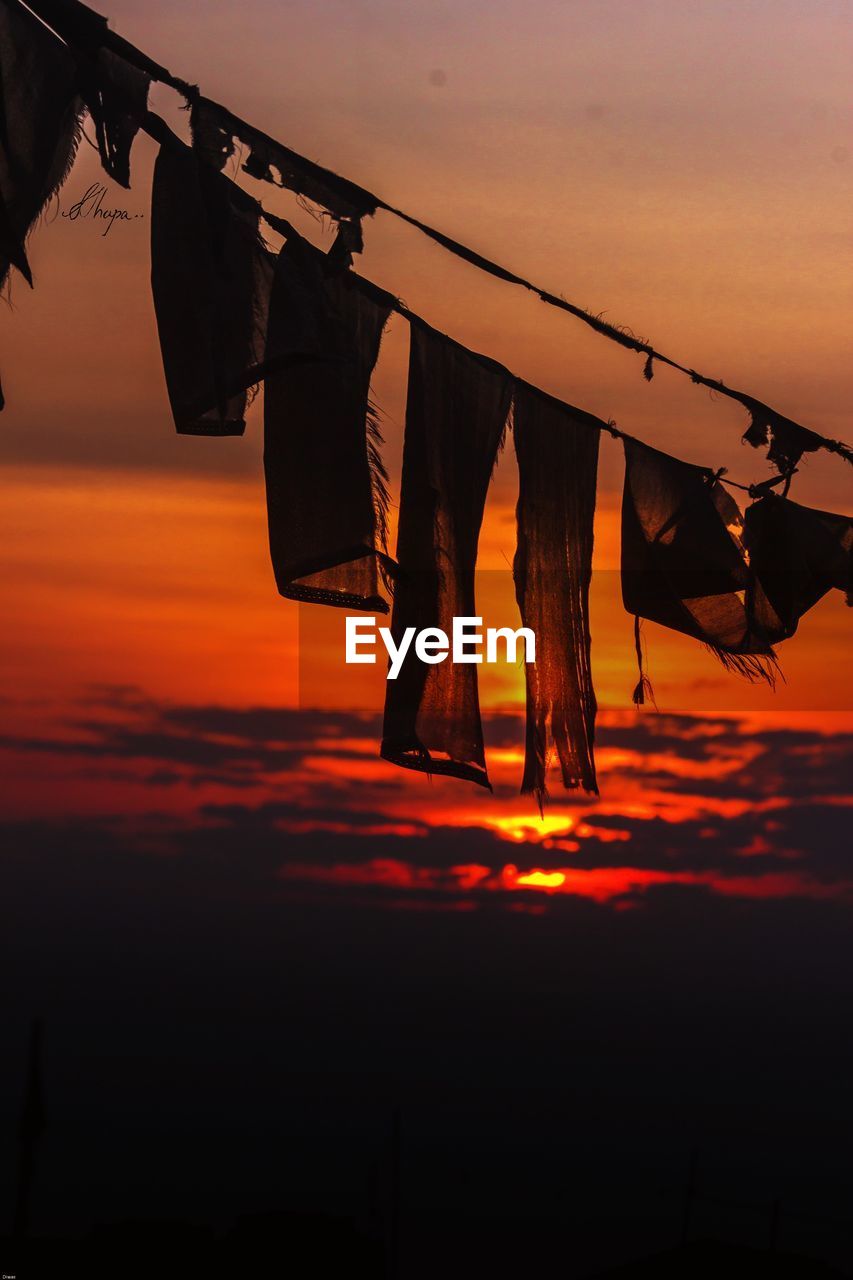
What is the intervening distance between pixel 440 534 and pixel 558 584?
64 centimetres

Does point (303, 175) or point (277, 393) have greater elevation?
point (303, 175)

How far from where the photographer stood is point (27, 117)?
3594mm

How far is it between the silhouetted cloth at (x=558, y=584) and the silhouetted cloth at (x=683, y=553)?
1.10 ft

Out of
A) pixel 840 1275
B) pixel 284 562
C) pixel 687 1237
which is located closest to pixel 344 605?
pixel 284 562

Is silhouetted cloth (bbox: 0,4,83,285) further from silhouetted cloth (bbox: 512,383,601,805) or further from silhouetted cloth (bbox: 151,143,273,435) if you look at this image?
silhouetted cloth (bbox: 512,383,601,805)

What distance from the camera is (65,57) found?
361 cm

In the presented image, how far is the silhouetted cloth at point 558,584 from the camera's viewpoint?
4781 millimetres

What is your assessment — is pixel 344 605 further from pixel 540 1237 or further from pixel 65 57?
pixel 540 1237

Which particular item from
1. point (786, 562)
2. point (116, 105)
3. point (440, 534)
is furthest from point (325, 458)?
point (786, 562)

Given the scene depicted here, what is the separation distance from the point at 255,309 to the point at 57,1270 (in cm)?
1809

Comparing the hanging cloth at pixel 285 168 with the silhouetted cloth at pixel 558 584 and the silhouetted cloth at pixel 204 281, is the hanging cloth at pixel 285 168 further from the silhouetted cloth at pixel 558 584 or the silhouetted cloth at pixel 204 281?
the silhouetted cloth at pixel 558 584

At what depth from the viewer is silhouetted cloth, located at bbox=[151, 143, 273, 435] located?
3775mm

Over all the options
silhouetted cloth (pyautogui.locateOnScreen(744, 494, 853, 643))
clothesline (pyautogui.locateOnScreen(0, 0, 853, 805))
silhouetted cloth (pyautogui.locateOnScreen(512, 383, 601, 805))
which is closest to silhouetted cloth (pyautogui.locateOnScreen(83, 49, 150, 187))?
clothesline (pyautogui.locateOnScreen(0, 0, 853, 805))

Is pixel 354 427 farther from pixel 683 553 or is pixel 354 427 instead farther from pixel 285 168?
pixel 683 553
